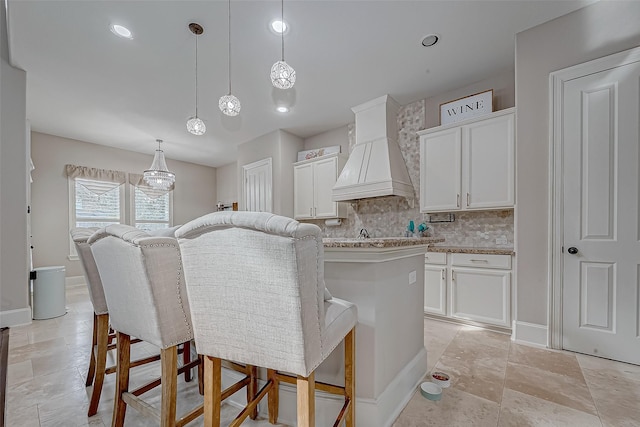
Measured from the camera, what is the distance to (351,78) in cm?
330

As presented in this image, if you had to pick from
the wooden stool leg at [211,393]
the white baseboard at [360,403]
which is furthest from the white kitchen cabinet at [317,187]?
the wooden stool leg at [211,393]

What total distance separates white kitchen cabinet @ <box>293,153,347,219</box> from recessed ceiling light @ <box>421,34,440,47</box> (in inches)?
81.9

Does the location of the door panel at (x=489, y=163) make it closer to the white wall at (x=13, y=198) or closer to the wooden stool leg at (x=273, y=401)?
the wooden stool leg at (x=273, y=401)

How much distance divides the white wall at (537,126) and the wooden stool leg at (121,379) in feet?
10.1

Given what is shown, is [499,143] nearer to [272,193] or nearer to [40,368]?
[272,193]

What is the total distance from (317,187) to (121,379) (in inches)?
145

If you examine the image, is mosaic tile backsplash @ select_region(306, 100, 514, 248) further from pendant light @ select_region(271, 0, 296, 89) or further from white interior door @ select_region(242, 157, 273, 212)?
pendant light @ select_region(271, 0, 296, 89)

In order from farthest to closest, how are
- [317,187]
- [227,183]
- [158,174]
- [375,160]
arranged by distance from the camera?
[227,183] → [317,187] → [158,174] → [375,160]

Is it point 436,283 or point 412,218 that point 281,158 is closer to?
point 412,218

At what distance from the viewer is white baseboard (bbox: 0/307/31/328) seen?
302cm

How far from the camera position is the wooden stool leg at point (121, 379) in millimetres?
1368

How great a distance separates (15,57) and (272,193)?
11.2 feet

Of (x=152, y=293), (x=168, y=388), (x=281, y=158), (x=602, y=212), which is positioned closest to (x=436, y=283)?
(x=602, y=212)

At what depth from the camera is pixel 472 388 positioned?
1810 millimetres
